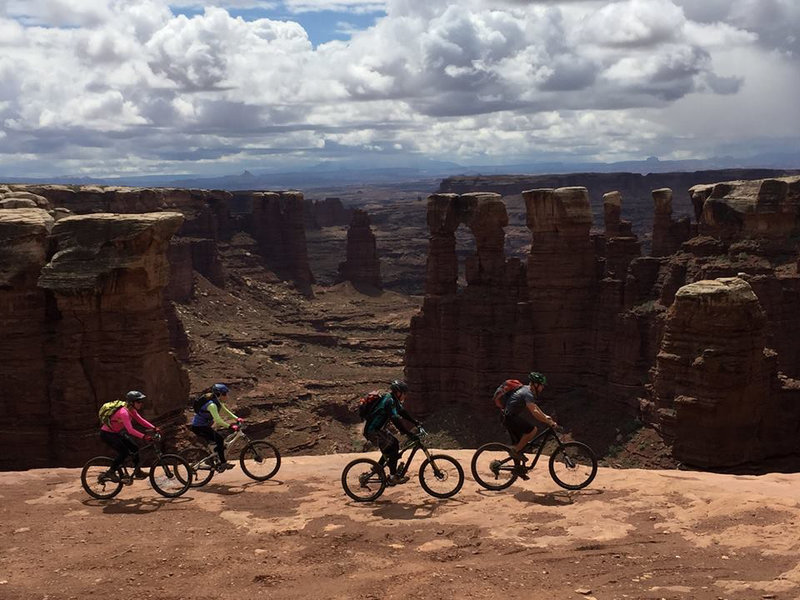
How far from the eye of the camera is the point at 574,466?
17922 mm

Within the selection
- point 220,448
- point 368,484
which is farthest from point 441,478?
point 220,448

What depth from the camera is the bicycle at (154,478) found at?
59.8 ft

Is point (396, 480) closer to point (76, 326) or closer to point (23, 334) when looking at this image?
point (76, 326)

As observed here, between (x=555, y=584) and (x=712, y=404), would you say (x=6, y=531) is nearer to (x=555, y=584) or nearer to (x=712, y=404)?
(x=555, y=584)

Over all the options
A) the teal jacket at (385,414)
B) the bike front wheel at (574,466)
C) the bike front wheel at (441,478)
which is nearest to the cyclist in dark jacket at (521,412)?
the bike front wheel at (574,466)

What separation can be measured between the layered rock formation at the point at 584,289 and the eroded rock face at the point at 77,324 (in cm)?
2240

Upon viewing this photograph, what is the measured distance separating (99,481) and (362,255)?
96503 millimetres

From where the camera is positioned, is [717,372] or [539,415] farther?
[717,372]

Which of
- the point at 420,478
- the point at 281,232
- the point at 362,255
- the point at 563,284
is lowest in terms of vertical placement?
the point at 362,255

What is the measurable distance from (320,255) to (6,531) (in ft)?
415

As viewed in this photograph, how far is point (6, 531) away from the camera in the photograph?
1608 centimetres

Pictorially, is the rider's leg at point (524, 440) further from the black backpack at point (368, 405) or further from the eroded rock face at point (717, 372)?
the eroded rock face at point (717, 372)

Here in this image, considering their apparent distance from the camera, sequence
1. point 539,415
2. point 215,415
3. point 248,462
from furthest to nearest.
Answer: point 248,462 → point 215,415 → point 539,415

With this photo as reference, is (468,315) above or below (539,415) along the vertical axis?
below
